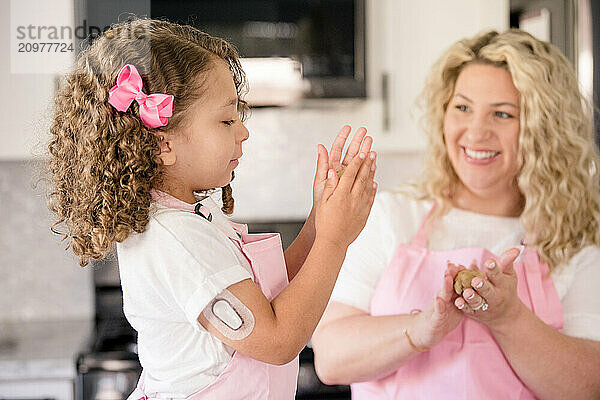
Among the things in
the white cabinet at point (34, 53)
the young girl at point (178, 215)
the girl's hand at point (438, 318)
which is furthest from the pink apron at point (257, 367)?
the girl's hand at point (438, 318)

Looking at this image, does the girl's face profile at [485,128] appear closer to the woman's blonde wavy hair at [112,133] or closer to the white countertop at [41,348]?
the woman's blonde wavy hair at [112,133]

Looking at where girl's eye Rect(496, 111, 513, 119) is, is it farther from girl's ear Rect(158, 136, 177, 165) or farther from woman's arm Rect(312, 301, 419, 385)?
girl's ear Rect(158, 136, 177, 165)

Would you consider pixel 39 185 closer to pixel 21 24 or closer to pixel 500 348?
pixel 21 24

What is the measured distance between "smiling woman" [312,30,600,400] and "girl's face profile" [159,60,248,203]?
410 mm

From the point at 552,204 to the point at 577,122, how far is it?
5.1 inches

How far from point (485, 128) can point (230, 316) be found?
1.91ft

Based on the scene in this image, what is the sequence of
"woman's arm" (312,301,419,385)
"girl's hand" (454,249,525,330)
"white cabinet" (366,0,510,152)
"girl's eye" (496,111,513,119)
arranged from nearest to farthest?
"girl's hand" (454,249,525,330) < "woman's arm" (312,301,419,385) < "girl's eye" (496,111,513,119) < "white cabinet" (366,0,510,152)

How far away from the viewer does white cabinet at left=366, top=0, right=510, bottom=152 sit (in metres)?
1.62

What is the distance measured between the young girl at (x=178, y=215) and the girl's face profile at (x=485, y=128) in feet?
1.46

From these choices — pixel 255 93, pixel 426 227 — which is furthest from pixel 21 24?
pixel 255 93

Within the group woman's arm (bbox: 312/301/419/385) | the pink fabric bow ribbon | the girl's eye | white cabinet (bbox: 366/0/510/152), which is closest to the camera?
the pink fabric bow ribbon

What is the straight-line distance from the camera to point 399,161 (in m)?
1.96

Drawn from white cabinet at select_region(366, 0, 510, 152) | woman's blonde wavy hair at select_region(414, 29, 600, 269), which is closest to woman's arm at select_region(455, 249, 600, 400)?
woman's blonde wavy hair at select_region(414, 29, 600, 269)

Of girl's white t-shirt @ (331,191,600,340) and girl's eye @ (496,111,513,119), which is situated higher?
girl's eye @ (496,111,513,119)
